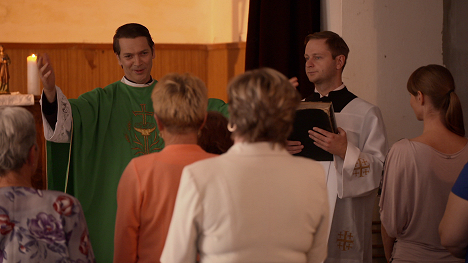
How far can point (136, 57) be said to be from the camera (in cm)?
308

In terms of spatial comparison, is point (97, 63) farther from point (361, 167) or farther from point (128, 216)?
point (128, 216)

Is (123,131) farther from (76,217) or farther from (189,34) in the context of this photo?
(189,34)

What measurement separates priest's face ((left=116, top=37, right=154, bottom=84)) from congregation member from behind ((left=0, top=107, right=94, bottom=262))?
1505 millimetres

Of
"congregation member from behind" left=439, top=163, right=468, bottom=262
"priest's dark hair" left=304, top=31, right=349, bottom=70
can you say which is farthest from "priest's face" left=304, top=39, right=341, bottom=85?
"congregation member from behind" left=439, top=163, right=468, bottom=262

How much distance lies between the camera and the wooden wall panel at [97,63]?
202 inches

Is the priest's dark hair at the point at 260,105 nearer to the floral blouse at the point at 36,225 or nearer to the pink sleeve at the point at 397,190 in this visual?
the floral blouse at the point at 36,225

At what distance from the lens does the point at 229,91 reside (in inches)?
55.9

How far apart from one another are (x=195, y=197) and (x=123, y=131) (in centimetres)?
179

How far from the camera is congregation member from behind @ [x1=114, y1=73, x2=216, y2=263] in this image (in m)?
1.63

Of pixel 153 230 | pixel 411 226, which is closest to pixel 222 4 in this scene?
pixel 411 226

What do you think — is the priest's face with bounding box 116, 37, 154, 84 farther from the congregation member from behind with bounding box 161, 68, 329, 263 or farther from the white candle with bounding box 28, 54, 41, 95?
the congregation member from behind with bounding box 161, 68, 329, 263

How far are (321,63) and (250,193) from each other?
184cm

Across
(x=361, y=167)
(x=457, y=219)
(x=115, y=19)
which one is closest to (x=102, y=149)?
(x=361, y=167)

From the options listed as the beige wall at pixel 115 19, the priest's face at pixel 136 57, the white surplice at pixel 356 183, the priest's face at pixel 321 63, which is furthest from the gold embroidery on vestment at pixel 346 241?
the beige wall at pixel 115 19
